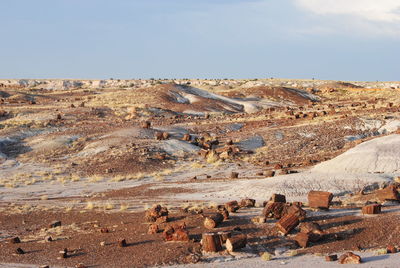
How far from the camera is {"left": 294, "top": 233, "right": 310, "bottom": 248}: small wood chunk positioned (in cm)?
1274

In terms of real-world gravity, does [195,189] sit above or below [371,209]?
below

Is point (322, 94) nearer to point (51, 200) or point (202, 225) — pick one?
point (51, 200)

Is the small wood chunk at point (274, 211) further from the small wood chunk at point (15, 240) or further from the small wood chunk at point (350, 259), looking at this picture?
the small wood chunk at point (15, 240)

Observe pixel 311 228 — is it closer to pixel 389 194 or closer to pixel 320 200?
pixel 320 200

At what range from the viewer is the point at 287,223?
44.7ft

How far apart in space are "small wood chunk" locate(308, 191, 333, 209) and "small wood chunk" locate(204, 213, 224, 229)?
2.94m

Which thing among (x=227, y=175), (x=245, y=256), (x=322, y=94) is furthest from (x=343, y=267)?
(x=322, y=94)

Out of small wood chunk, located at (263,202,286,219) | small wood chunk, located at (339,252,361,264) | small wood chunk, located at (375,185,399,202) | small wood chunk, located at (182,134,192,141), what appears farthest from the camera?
small wood chunk, located at (182,134,192,141)

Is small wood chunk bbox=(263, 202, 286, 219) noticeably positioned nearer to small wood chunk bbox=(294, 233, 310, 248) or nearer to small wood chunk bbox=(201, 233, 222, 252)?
small wood chunk bbox=(294, 233, 310, 248)

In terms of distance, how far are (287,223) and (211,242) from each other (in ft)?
7.19

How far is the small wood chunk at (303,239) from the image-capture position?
1274 centimetres

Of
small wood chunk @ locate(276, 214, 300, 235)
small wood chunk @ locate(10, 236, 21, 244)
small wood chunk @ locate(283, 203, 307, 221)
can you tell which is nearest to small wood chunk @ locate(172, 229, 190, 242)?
small wood chunk @ locate(276, 214, 300, 235)

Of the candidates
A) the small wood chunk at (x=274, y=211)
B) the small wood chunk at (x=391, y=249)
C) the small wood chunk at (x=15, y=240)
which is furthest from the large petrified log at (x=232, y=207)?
the small wood chunk at (x=15, y=240)

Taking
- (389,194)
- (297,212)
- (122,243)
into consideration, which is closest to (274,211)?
(297,212)
